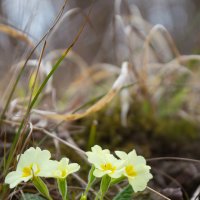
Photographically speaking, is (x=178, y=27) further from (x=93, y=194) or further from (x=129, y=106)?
(x=93, y=194)

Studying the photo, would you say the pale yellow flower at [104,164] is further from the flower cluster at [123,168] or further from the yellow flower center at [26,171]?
the yellow flower center at [26,171]

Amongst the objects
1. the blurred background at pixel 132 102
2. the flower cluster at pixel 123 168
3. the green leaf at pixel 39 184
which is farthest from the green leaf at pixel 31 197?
the blurred background at pixel 132 102

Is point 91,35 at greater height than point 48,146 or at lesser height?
lesser

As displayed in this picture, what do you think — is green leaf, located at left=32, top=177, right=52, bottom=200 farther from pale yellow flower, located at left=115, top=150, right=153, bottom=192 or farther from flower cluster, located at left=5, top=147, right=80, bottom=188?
pale yellow flower, located at left=115, top=150, right=153, bottom=192

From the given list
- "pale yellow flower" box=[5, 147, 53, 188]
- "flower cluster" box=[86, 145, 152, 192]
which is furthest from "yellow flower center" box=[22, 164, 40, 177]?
"flower cluster" box=[86, 145, 152, 192]

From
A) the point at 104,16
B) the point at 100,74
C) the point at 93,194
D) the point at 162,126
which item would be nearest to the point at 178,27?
the point at 104,16
